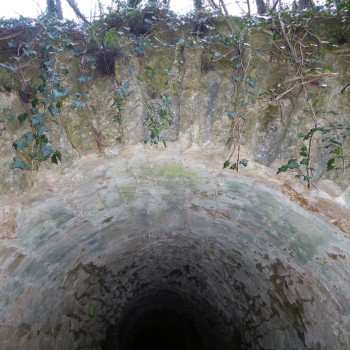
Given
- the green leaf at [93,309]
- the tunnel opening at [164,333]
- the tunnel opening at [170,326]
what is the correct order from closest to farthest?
the green leaf at [93,309], the tunnel opening at [170,326], the tunnel opening at [164,333]

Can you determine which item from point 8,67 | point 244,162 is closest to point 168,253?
point 244,162

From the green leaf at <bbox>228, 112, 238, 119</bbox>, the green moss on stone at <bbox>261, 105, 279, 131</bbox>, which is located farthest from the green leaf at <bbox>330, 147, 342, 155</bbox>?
the green leaf at <bbox>228, 112, 238, 119</bbox>

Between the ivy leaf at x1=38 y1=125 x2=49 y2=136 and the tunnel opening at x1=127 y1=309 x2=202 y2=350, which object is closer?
the ivy leaf at x1=38 y1=125 x2=49 y2=136

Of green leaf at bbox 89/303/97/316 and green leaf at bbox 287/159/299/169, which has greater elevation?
green leaf at bbox 287/159/299/169

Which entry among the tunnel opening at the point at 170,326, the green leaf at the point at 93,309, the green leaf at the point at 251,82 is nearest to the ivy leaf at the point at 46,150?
the green leaf at the point at 251,82

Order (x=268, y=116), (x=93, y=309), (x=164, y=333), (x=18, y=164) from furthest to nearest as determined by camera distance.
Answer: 1. (x=164, y=333)
2. (x=93, y=309)
3. (x=268, y=116)
4. (x=18, y=164)

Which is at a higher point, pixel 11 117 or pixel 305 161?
pixel 11 117

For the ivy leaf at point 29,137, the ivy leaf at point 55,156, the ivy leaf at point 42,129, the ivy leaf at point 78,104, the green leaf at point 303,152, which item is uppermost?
the ivy leaf at point 78,104

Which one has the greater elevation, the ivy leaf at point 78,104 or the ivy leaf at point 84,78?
the ivy leaf at point 84,78

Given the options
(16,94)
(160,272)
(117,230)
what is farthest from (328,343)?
(16,94)

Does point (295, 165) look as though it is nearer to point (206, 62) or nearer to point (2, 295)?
point (206, 62)

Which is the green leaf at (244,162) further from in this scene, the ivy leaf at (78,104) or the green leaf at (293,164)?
the ivy leaf at (78,104)

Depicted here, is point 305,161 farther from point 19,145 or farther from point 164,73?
point 19,145

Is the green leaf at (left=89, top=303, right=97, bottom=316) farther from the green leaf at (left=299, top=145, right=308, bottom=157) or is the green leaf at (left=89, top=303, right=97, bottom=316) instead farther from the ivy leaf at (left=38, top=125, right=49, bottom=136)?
the green leaf at (left=299, top=145, right=308, bottom=157)
